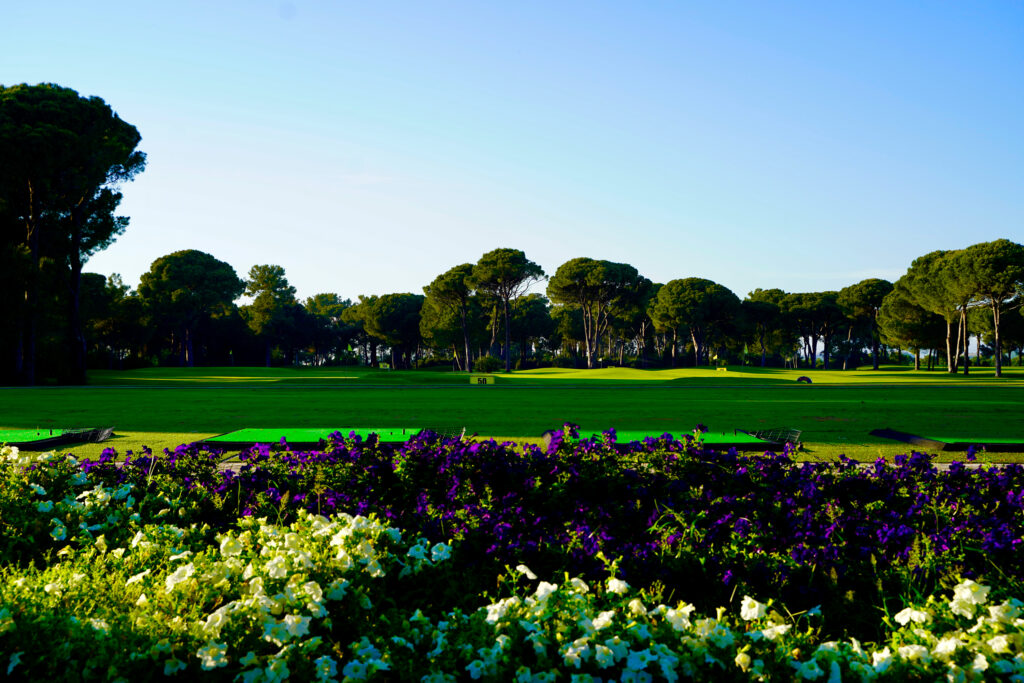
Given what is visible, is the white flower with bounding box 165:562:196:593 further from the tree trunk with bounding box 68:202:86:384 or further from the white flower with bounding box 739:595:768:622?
the tree trunk with bounding box 68:202:86:384

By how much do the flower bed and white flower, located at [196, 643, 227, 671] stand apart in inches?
0.5

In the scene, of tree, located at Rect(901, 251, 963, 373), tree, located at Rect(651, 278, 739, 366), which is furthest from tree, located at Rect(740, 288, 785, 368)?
tree, located at Rect(901, 251, 963, 373)

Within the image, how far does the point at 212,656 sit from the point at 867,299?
74651mm

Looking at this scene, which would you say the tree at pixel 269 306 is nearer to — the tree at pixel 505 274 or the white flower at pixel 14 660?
the tree at pixel 505 274

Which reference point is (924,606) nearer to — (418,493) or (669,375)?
(418,493)

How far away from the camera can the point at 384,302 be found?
7469cm

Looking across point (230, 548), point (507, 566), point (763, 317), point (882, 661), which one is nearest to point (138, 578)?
point (230, 548)

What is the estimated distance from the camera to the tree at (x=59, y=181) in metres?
→ 33.0

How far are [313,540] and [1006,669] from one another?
3331mm

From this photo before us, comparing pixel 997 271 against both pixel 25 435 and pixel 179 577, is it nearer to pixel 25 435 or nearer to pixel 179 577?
pixel 25 435

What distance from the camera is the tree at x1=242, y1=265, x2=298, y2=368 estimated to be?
67688mm

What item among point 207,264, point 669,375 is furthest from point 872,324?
point 207,264

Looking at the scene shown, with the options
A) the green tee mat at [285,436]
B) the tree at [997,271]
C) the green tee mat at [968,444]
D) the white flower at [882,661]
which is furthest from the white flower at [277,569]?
the tree at [997,271]

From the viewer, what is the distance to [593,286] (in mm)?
64375
